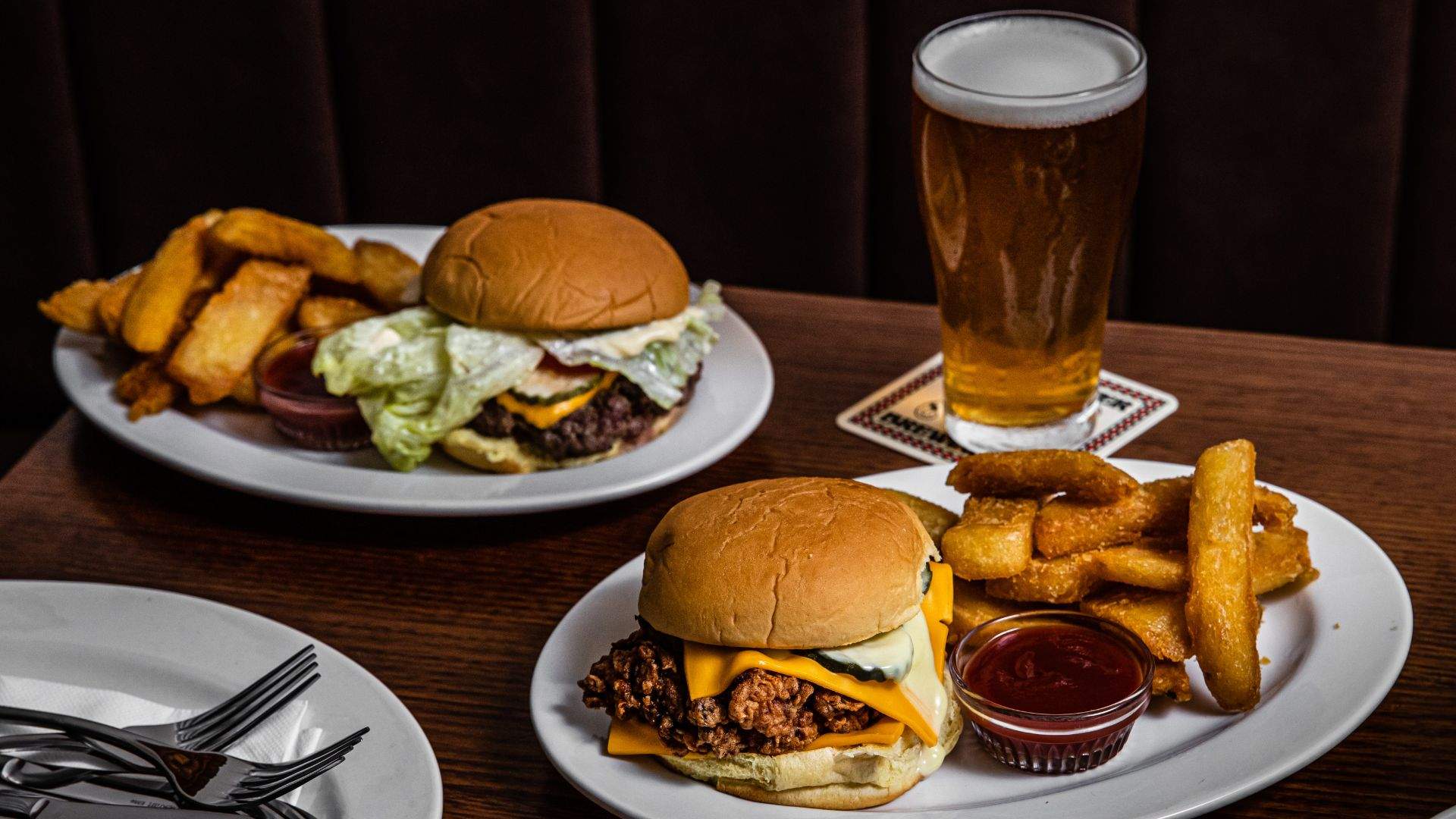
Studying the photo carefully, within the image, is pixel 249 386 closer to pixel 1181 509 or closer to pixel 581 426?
pixel 581 426

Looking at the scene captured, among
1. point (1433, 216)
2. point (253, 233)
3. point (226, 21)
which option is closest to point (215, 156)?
point (226, 21)

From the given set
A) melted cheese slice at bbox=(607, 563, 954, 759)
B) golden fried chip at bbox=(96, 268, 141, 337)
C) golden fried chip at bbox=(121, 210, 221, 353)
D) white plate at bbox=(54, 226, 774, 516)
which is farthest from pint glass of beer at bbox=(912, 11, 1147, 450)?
golden fried chip at bbox=(96, 268, 141, 337)

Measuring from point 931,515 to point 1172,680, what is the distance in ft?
1.06

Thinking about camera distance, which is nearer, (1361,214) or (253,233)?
(253,233)

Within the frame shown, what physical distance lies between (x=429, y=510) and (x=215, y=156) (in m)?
1.80

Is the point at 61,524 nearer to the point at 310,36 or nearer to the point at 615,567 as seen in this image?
the point at 615,567

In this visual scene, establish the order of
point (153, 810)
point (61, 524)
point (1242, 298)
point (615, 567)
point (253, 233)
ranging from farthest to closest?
1. point (1242, 298)
2. point (253, 233)
3. point (61, 524)
4. point (615, 567)
5. point (153, 810)

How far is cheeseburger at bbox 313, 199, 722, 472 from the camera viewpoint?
6.81ft

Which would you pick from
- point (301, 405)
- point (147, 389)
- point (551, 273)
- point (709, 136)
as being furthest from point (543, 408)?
point (709, 136)

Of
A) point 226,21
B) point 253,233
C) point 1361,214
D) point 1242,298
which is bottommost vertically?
point 1242,298

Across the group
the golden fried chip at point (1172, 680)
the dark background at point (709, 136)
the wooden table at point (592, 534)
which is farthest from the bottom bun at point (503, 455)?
the dark background at point (709, 136)

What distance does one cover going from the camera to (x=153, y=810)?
3.90ft

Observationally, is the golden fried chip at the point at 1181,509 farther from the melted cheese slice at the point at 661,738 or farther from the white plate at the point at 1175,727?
the melted cheese slice at the point at 661,738

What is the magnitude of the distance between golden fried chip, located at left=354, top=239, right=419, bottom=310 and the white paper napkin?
97 cm
